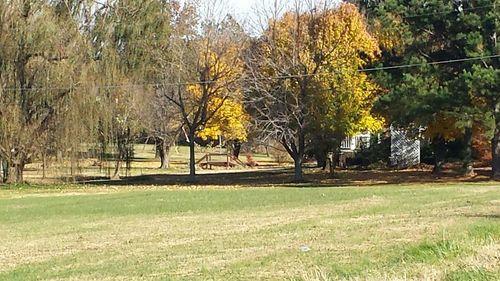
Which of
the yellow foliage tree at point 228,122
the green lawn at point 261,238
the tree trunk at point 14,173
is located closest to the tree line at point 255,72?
the tree trunk at point 14,173

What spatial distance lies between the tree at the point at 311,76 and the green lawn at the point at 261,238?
15833 mm

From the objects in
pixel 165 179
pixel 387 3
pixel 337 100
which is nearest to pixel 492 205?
pixel 387 3

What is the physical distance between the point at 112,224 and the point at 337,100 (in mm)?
26749

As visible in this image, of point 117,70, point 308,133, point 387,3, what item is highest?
point 387,3

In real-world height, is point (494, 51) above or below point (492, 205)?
above

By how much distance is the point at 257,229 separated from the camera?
19625mm

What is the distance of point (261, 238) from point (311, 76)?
32.0 meters

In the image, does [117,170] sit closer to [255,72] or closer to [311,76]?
[255,72]

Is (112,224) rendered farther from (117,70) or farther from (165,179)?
(165,179)

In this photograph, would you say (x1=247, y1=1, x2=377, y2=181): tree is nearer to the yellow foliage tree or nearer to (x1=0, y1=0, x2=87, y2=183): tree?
the yellow foliage tree

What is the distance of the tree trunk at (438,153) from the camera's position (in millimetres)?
51750

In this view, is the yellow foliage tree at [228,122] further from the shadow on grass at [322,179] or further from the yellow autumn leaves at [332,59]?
the yellow autumn leaves at [332,59]

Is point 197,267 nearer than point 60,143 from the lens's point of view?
Yes

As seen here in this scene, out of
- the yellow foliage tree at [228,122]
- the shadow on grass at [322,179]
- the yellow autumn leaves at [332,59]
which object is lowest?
the shadow on grass at [322,179]
